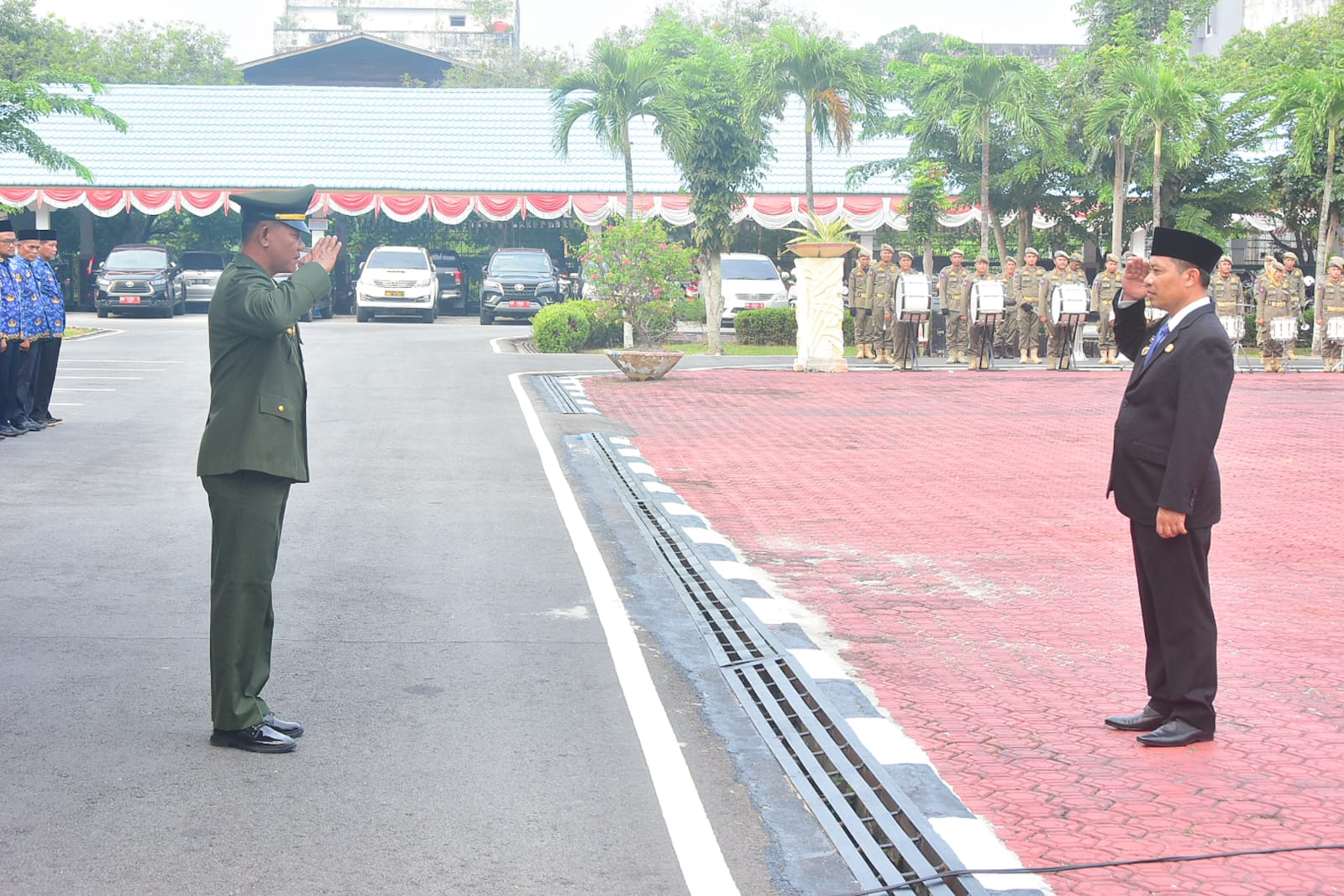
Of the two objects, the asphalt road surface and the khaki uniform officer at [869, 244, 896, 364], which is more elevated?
the khaki uniform officer at [869, 244, 896, 364]

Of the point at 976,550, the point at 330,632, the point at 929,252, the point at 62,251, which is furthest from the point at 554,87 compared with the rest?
the point at 330,632

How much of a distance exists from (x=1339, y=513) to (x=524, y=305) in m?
27.0

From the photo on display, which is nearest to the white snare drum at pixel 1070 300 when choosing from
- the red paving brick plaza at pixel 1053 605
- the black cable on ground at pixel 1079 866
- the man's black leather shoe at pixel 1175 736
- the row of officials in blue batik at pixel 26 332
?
the red paving brick plaza at pixel 1053 605

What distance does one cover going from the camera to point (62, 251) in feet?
142

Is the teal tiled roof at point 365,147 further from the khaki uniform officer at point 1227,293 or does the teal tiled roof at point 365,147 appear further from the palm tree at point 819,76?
the khaki uniform officer at point 1227,293

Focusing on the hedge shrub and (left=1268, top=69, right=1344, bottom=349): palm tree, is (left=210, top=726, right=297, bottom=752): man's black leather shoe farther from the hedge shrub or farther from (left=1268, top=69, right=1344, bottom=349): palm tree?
the hedge shrub

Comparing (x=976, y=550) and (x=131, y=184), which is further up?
(x=131, y=184)

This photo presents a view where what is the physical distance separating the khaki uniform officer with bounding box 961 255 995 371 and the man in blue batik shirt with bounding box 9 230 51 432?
15266 millimetres

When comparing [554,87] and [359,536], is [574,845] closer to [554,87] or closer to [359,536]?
[359,536]

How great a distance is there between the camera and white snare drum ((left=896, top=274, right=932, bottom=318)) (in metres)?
25.7

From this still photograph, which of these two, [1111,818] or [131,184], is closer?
[1111,818]

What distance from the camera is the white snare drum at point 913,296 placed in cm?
2572

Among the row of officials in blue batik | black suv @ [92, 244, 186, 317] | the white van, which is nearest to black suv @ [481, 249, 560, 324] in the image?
the white van

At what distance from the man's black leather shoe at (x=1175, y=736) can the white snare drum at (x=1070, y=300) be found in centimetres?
2144
